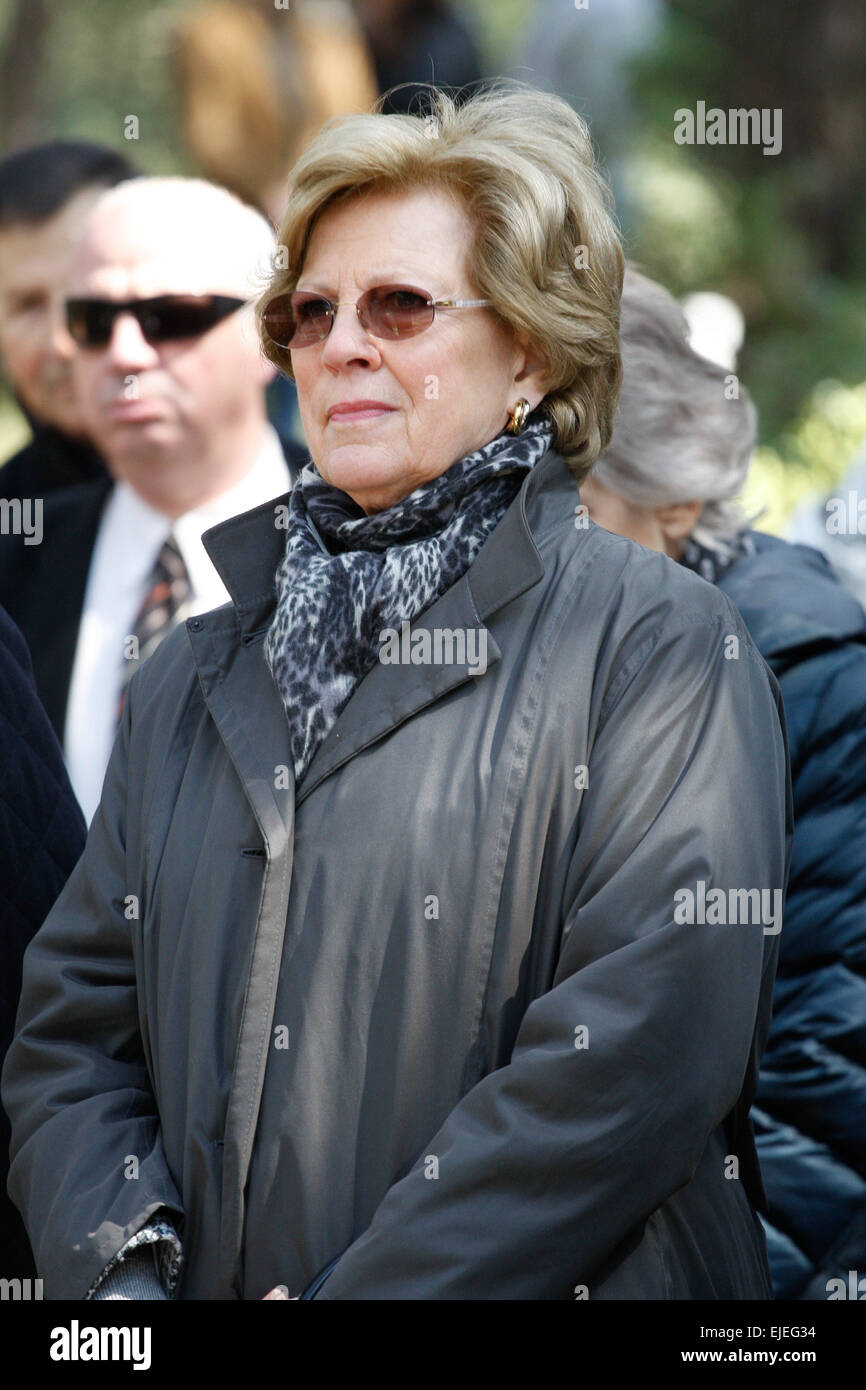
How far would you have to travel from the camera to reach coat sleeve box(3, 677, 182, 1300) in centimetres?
190

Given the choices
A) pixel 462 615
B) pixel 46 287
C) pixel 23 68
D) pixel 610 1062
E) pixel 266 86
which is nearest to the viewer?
pixel 610 1062

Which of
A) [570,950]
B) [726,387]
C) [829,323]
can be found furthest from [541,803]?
[829,323]

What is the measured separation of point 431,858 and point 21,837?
802 mm

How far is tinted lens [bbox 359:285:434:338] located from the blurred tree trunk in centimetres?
608

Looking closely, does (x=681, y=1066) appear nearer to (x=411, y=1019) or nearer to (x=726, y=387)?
(x=411, y=1019)

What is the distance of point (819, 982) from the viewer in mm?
2697

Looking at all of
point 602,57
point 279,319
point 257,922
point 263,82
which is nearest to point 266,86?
point 263,82

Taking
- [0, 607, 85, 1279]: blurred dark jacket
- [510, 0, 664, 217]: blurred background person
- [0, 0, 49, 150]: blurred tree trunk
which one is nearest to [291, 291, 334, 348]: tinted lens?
[0, 607, 85, 1279]: blurred dark jacket

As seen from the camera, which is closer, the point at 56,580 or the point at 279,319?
the point at 279,319

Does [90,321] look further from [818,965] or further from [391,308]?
[818,965]

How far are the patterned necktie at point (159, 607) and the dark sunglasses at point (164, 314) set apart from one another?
1.52 feet

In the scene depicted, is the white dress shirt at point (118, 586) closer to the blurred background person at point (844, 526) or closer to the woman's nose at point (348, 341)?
the blurred background person at point (844, 526)

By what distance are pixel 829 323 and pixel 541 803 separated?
21.7 feet

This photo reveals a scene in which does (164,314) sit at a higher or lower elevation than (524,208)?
higher
